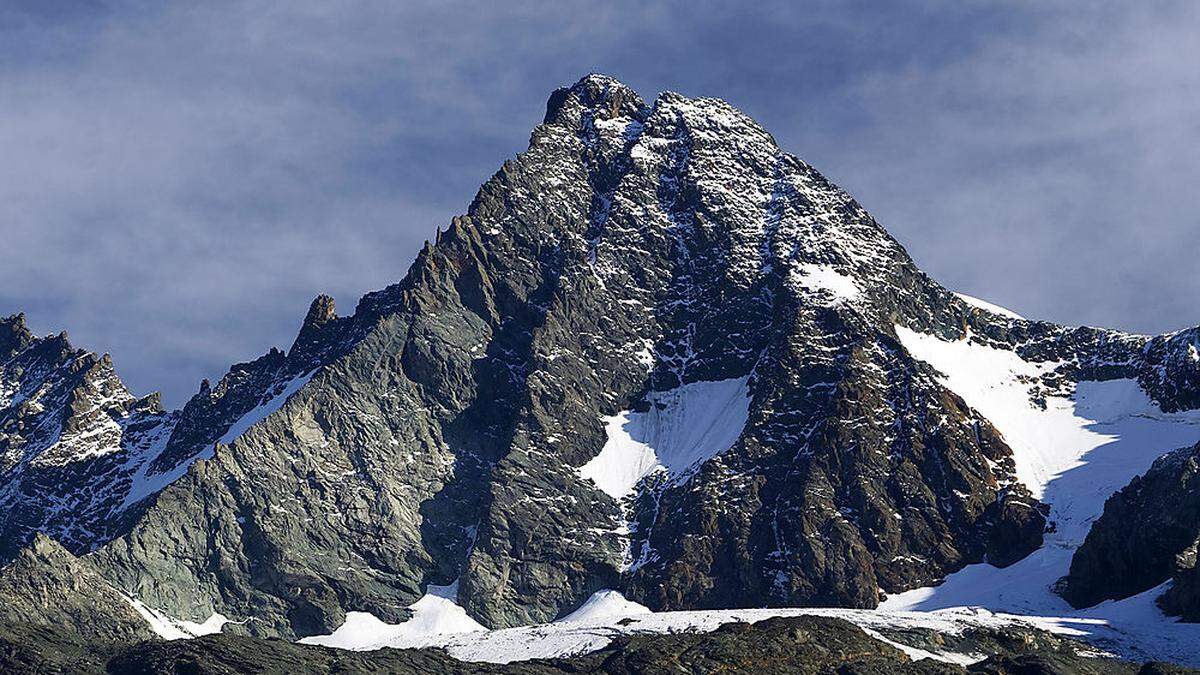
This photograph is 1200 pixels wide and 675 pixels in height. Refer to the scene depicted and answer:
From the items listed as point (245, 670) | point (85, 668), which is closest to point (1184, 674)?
point (245, 670)

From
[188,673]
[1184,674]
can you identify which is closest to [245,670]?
[188,673]

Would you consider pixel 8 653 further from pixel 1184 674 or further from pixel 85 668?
pixel 1184 674

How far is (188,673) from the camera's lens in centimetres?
19650

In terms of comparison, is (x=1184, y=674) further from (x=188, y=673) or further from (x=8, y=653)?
(x=8, y=653)

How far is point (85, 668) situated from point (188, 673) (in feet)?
35.2

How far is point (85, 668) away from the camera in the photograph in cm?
19712

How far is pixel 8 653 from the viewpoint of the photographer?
198375mm

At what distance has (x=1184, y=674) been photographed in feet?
655

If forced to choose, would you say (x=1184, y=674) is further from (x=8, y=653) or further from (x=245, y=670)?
(x=8, y=653)

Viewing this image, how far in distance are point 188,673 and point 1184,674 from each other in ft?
337

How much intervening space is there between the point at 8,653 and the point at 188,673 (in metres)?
19.1

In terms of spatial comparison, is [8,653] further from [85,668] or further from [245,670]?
[245,670]

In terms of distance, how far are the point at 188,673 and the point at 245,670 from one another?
5952mm

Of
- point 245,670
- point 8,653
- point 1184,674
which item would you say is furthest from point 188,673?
point 1184,674
